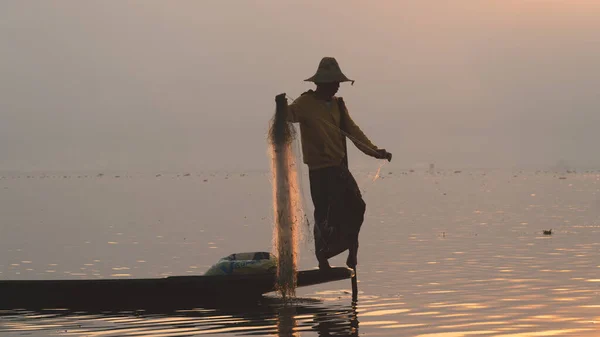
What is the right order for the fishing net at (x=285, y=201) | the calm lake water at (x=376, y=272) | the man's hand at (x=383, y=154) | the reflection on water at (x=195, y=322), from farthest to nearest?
the man's hand at (x=383, y=154) → the fishing net at (x=285, y=201) → the calm lake water at (x=376, y=272) → the reflection on water at (x=195, y=322)

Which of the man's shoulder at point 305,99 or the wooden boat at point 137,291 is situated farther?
the man's shoulder at point 305,99

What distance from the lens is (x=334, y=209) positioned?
1499 centimetres

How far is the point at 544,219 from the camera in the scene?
4450 cm

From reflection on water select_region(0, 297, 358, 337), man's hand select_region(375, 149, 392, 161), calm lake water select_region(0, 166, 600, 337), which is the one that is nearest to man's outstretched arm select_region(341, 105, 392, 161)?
man's hand select_region(375, 149, 392, 161)

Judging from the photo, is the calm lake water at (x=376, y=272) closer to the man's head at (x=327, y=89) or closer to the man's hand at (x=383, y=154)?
the man's hand at (x=383, y=154)

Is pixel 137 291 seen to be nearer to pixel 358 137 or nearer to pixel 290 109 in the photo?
pixel 290 109

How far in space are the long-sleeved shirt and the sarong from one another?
161 mm

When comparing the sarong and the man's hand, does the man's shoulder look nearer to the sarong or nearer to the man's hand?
the sarong

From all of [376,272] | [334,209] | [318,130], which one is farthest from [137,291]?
[376,272]

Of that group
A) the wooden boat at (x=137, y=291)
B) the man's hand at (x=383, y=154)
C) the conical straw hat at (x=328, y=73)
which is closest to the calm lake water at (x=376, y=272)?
the wooden boat at (x=137, y=291)

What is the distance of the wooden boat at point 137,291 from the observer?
1473 centimetres

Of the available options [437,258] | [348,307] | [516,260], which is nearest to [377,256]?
[437,258]

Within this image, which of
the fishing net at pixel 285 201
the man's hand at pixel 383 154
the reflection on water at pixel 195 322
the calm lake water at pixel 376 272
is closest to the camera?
the reflection on water at pixel 195 322

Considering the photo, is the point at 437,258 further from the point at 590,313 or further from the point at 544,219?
the point at 544,219
